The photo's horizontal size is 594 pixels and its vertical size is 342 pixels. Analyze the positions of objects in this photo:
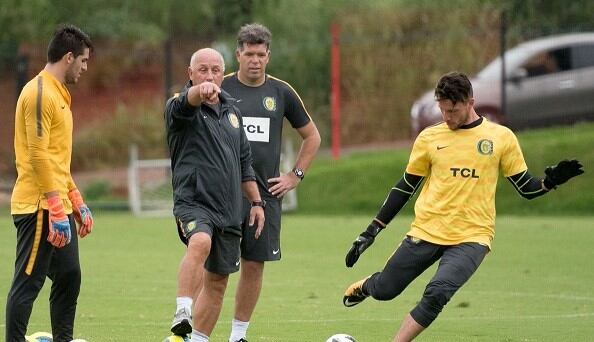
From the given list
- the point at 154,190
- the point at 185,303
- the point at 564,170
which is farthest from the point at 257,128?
the point at 154,190

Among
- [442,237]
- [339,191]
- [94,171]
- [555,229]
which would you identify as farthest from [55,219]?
[94,171]

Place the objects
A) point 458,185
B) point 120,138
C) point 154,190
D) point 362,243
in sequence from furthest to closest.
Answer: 1. point 120,138
2. point 154,190
3. point 362,243
4. point 458,185

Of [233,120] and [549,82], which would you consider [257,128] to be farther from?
[549,82]

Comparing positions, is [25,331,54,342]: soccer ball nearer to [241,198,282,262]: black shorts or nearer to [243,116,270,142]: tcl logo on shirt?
[241,198,282,262]: black shorts

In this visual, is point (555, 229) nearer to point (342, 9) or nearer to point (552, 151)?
point (552, 151)

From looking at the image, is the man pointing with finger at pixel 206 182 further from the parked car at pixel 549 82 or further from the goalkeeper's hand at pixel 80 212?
the parked car at pixel 549 82

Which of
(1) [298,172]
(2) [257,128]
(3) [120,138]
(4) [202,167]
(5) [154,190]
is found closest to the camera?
(4) [202,167]

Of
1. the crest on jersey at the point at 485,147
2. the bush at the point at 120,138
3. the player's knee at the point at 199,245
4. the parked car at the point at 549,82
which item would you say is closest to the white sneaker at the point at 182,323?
the player's knee at the point at 199,245

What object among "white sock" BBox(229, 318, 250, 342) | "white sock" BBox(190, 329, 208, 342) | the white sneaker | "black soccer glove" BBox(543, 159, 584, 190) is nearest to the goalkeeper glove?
the white sneaker

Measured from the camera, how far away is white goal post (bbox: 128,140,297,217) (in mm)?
23750

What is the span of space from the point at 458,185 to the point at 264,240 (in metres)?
1.78

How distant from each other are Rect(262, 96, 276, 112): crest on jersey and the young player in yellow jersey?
1512mm

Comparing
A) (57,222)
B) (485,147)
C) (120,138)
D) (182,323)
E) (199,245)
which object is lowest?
(120,138)

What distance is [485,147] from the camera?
9.13m
